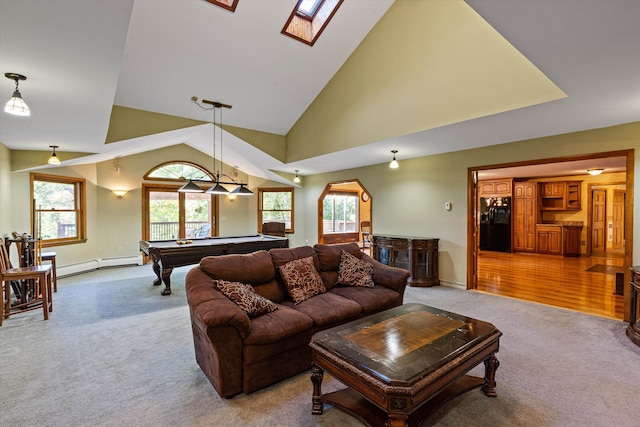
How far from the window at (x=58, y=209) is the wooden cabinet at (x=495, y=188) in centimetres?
1065

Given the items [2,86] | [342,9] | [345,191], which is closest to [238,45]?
[342,9]

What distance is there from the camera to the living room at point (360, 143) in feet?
7.20

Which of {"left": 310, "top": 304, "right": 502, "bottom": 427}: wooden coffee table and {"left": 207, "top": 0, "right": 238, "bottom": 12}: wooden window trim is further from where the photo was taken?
{"left": 207, "top": 0, "right": 238, "bottom": 12}: wooden window trim

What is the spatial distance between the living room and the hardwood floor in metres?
0.67

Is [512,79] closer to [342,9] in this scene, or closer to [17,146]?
[342,9]

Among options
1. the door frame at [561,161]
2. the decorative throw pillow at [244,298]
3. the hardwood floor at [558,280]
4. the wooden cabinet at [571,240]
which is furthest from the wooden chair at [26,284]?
the wooden cabinet at [571,240]

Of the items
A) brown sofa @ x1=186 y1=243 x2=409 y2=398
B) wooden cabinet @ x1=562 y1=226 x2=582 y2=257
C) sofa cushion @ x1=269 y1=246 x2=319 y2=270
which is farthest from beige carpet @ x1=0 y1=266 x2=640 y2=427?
wooden cabinet @ x1=562 y1=226 x2=582 y2=257

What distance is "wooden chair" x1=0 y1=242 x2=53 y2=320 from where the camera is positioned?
12.1ft

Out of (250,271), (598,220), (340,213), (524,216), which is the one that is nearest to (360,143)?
(250,271)

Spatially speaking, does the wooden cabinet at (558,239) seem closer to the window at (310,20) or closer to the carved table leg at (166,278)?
the window at (310,20)

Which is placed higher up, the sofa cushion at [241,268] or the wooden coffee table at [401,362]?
the sofa cushion at [241,268]

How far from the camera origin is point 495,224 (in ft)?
30.9

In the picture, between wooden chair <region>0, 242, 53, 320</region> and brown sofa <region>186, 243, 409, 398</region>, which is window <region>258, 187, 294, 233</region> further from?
brown sofa <region>186, 243, 409, 398</region>

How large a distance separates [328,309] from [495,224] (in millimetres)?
8672
